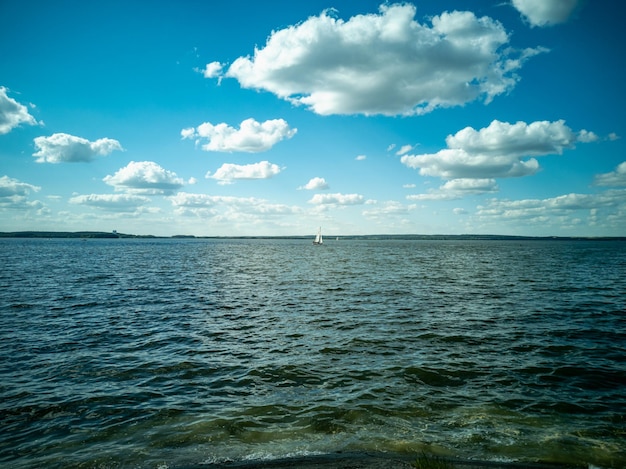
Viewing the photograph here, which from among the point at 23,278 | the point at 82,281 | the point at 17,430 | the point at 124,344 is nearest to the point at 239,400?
the point at 17,430

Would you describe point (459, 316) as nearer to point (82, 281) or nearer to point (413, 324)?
point (413, 324)

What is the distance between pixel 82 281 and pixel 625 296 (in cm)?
6242

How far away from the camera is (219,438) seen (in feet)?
33.4

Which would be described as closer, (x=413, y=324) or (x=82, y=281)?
(x=413, y=324)

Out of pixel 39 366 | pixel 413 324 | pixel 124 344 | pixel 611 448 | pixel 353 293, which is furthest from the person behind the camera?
pixel 353 293

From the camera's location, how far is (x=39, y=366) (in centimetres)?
1588

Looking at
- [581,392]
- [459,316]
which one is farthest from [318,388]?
[459,316]

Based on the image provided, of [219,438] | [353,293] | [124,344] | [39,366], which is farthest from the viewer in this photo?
[353,293]

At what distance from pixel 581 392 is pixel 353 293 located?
2445 cm

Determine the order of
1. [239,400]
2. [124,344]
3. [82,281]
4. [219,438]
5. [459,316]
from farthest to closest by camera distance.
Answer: [82,281] → [459,316] → [124,344] → [239,400] → [219,438]

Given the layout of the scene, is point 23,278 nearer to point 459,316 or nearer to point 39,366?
point 39,366

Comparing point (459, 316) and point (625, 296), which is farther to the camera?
point (625, 296)

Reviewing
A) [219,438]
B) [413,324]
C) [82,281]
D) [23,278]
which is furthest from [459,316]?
[23,278]

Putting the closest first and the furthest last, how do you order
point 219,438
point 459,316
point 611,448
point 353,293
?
1. point 611,448
2. point 219,438
3. point 459,316
4. point 353,293
